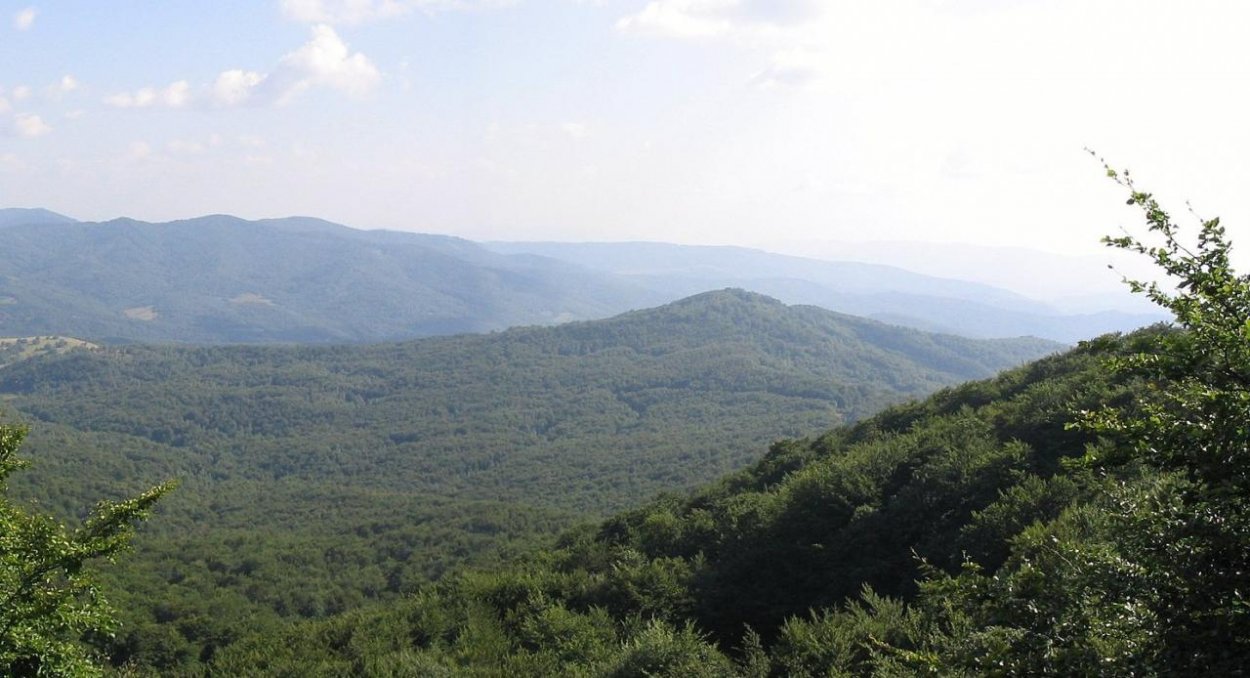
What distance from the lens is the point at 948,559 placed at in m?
20.1

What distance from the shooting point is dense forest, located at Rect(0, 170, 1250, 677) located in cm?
663

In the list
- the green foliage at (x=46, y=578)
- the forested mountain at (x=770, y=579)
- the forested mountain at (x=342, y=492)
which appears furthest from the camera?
the forested mountain at (x=342, y=492)

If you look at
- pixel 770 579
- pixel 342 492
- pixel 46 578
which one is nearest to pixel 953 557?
pixel 770 579

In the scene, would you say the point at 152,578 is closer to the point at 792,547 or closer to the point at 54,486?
the point at 54,486

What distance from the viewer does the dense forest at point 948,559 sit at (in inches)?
261

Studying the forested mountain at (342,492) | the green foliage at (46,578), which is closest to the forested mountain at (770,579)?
the green foliage at (46,578)

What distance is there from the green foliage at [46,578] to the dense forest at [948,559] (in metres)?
0.21

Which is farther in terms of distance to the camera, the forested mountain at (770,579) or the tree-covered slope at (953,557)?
the forested mountain at (770,579)

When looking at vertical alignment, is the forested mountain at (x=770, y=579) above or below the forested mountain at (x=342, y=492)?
above

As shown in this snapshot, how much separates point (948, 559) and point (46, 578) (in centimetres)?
2180

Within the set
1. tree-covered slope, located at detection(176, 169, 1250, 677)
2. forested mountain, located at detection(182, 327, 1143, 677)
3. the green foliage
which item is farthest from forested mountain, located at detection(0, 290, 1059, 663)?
the green foliage

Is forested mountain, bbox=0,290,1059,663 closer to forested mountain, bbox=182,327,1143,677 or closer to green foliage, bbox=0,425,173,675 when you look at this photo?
forested mountain, bbox=182,327,1143,677

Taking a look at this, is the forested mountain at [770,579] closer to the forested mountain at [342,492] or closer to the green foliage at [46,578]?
the green foliage at [46,578]

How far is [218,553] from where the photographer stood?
8962 cm
